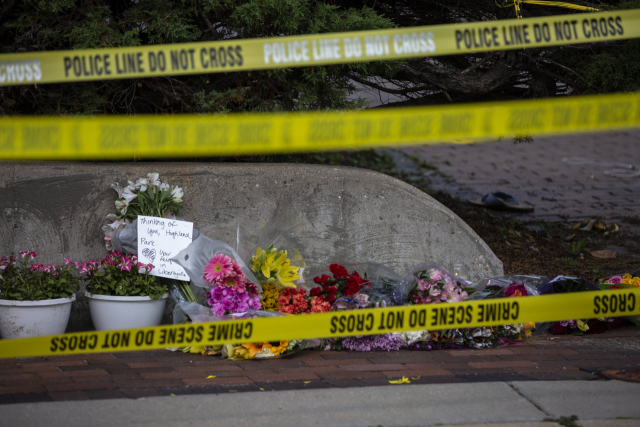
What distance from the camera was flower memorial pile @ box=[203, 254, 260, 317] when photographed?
4.34m

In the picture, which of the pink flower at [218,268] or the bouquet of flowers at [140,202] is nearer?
the pink flower at [218,268]

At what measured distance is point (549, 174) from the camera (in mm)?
12242

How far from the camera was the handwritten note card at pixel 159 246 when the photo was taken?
4.77 metres

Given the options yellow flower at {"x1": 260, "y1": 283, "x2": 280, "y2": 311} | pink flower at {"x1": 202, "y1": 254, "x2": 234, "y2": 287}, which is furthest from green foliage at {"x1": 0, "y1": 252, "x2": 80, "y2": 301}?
yellow flower at {"x1": 260, "y1": 283, "x2": 280, "y2": 311}

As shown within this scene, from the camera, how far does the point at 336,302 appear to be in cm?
463

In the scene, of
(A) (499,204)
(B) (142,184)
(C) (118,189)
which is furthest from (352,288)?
(A) (499,204)

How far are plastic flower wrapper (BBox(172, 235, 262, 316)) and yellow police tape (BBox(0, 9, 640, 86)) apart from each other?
4.57ft

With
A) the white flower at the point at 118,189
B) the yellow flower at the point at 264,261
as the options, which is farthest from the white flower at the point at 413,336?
the white flower at the point at 118,189

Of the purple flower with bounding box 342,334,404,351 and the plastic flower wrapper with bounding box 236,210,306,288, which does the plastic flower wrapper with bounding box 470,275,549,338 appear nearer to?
the purple flower with bounding box 342,334,404,351

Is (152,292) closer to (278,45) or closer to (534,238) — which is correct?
(278,45)

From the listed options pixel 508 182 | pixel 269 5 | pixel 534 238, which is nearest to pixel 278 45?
pixel 269 5

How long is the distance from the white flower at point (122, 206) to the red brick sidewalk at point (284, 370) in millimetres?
1069

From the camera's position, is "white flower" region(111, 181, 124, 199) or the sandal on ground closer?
"white flower" region(111, 181, 124, 199)

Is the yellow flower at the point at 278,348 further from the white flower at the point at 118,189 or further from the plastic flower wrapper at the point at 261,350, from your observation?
the white flower at the point at 118,189
